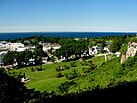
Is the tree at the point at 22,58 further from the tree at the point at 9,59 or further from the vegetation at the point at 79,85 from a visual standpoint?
the tree at the point at 9,59

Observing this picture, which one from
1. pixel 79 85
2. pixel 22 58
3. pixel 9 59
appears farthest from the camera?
pixel 9 59

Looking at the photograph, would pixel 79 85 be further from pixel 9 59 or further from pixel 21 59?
pixel 9 59

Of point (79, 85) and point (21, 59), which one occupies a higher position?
point (79, 85)

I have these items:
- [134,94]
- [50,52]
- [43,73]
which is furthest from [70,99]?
[50,52]

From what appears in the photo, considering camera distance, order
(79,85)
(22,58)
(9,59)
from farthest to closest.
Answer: (9,59) → (22,58) → (79,85)

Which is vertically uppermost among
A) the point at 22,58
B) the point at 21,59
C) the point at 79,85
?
the point at 79,85

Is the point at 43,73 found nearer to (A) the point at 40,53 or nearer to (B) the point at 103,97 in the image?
(A) the point at 40,53

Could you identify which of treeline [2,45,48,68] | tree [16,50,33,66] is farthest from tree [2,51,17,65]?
tree [16,50,33,66]

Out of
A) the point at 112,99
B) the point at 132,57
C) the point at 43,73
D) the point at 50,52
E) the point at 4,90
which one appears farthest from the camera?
the point at 50,52

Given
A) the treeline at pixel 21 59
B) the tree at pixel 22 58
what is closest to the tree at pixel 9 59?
the treeline at pixel 21 59

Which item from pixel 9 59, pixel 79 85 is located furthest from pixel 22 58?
pixel 79 85

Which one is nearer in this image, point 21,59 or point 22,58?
point 21,59
